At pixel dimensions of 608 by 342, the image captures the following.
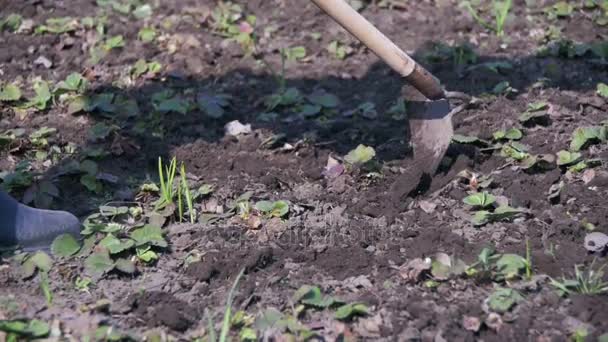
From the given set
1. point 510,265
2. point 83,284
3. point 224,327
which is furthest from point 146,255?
point 510,265

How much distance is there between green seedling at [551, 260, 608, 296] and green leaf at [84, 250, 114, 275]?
1.57m

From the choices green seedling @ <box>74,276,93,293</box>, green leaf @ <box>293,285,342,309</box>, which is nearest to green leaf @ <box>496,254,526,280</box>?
green leaf @ <box>293,285,342,309</box>

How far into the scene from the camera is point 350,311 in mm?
2902

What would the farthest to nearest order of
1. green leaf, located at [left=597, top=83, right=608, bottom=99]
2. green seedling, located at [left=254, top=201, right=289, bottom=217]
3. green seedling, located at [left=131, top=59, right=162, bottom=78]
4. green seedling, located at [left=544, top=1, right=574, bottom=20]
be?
green seedling, located at [left=544, top=1, right=574, bottom=20], green seedling, located at [left=131, top=59, right=162, bottom=78], green leaf, located at [left=597, top=83, right=608, bottom=99], green seedling, located at [left=254, top=201, right=289, bottom=217]

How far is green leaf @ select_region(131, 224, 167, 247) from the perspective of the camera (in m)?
3.31

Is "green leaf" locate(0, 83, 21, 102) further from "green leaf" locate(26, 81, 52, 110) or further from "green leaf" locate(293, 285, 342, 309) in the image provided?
"green leaf" locate(293, 285, 342, 309)

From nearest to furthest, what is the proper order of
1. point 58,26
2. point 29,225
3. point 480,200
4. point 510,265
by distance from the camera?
1. point 510,265
2. point 29,225
3. point 480,200
4. point 58,26

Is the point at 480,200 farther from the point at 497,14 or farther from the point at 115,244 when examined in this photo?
the point at 497,14

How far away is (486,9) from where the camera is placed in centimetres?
538

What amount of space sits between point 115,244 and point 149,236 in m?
0.14

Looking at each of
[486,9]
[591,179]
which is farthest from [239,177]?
[486,9]

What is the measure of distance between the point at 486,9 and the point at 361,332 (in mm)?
3069

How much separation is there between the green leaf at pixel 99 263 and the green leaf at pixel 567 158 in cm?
191

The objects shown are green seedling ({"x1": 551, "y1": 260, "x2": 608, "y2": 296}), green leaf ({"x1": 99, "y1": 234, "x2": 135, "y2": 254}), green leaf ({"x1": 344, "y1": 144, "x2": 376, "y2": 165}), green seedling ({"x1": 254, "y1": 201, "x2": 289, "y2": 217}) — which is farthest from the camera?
green leaf ({"x1": 344, "y1": 144, "x2": 376, "y2": 165})
